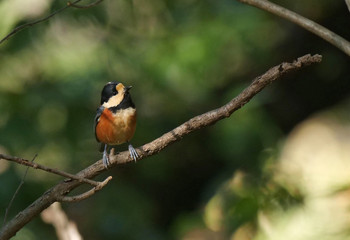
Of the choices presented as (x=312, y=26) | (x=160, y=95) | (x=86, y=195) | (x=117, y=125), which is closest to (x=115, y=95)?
(x=117, y=125)

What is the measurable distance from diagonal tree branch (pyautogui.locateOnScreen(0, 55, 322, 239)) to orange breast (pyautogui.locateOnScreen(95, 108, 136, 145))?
939 mm

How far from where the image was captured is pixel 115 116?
12.3ft

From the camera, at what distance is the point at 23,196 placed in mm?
5164

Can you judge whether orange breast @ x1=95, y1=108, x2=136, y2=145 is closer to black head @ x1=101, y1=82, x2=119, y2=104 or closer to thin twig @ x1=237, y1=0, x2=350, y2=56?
black head @ x1=101, y1=82, x2=119, y2=104

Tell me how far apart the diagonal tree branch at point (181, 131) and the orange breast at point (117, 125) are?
94 centimetres

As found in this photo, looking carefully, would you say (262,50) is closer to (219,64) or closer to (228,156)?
(219,64)

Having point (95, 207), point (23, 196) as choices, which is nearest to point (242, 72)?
point (95, 207)

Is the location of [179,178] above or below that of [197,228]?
above

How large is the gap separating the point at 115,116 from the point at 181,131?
1.20 meters

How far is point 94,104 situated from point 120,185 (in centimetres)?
89

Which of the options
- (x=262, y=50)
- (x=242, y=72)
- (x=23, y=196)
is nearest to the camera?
(x=23, y=196)

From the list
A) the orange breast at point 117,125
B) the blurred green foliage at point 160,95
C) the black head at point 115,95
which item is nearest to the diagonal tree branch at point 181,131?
the orange breast at point 117,125

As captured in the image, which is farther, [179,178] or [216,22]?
[179,178]

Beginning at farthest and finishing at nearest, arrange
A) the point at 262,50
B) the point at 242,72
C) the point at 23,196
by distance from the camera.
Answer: the point at 242,72, the point at 262,50, the point at 23,196
